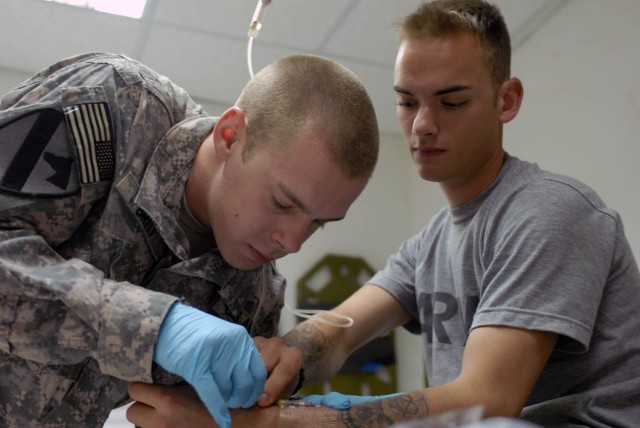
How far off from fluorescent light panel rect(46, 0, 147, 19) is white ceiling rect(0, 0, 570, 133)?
4 centimetres

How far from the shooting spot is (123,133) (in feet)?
3.50

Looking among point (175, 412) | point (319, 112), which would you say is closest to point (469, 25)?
point (319, 112)

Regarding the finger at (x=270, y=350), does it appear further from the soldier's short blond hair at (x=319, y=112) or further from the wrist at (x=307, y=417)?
the soldier's short blond hair at (x=319, y=112)

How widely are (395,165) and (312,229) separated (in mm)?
3100

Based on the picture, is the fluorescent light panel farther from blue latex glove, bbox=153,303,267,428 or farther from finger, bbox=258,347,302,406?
blue latex glove, bbox=153,303,267,428

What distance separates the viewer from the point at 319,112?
1095 mm

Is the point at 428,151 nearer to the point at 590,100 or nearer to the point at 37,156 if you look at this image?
the point at 37,156

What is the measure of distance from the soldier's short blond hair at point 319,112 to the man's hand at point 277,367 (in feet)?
1.27

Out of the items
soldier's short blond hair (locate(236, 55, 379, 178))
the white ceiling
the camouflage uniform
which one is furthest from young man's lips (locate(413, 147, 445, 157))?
the white ceiling

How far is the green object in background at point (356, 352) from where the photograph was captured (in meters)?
3.46

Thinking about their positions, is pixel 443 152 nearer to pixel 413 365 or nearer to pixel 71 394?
pixel 71 394

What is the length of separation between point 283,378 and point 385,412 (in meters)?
0.20

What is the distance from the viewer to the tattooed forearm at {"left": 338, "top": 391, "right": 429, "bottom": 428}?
1.08m

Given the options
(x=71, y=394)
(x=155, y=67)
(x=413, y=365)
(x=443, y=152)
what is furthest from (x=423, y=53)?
(x=413, y=365)
